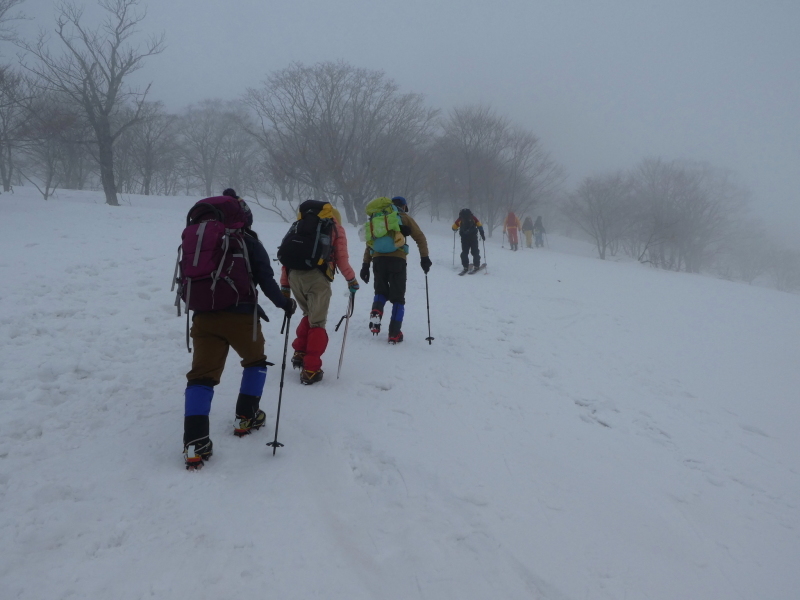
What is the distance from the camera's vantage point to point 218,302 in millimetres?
2975

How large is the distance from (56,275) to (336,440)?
5.95 m

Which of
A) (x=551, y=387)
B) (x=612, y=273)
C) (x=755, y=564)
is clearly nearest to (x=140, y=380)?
(x=551, y=387)

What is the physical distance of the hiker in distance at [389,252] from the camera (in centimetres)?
569

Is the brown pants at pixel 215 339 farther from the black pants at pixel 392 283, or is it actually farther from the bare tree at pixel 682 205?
the bare tree at pixel 682 205

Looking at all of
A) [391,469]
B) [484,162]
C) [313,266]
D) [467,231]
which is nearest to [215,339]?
[313,266]

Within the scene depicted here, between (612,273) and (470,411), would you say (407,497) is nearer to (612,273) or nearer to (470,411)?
(470,411)

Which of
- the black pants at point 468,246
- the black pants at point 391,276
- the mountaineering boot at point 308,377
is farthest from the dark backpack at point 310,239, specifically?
the black pants at point 468,246

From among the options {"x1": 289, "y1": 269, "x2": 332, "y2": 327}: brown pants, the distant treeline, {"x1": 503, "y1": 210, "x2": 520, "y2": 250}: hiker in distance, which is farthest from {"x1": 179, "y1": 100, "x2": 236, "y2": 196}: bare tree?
{"x1": 289, "y1": 269, "x2": 332, "y2": 327}: brown pants

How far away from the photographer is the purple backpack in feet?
9.59

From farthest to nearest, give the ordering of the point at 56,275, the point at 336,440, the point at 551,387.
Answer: the point at 56,275, the point at 551,387, the point at 336,440

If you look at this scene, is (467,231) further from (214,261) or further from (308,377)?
(214,261)

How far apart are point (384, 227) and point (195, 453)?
371cm

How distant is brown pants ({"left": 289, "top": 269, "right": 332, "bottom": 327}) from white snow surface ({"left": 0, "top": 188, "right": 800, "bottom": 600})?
0.76 m

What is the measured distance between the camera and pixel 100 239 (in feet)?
29.9
